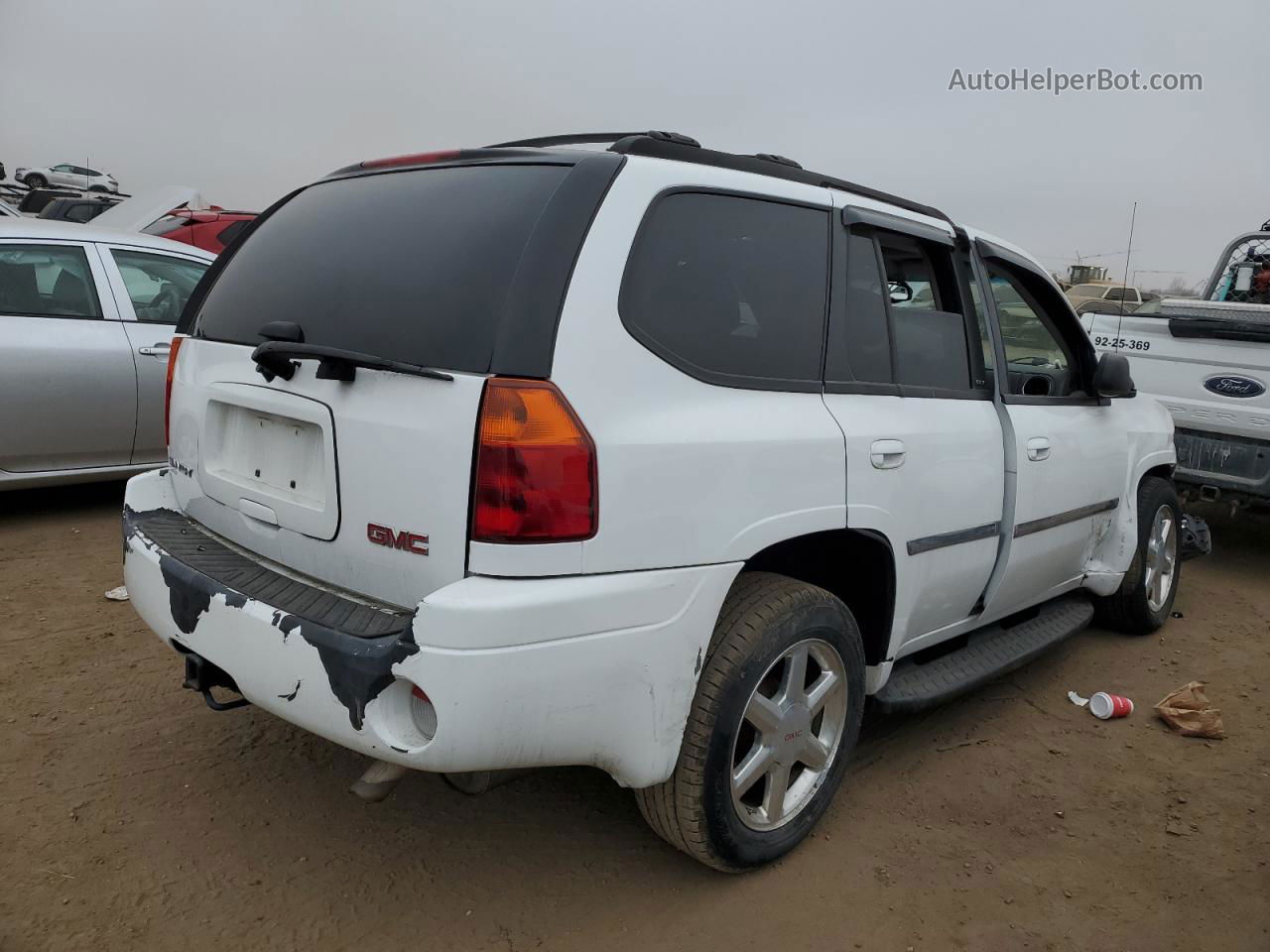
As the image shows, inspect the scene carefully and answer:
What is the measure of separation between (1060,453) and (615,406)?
2157mm

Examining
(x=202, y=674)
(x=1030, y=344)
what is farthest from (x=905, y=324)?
(x=202, y=674)

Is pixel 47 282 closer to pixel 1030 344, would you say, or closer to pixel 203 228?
pixel 1030 344

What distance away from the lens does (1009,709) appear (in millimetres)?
3652

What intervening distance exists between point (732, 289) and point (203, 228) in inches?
357

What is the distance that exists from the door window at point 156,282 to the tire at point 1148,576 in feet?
16.5

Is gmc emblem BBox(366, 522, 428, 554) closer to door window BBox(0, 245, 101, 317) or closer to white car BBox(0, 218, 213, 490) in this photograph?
white car BBox(0, 218, 213, 490)

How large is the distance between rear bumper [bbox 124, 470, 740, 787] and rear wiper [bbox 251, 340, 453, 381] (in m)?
0.46

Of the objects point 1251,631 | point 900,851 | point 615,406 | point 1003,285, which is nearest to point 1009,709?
point 900,851

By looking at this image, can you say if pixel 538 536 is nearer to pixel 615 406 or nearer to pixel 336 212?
pixel 615 406

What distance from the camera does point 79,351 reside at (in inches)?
195

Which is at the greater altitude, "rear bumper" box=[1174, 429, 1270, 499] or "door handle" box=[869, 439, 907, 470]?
"door handle" box=[869, 439, 907, 470]

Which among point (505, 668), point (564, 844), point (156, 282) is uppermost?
point (156, 282)

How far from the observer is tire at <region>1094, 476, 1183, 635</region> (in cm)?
430

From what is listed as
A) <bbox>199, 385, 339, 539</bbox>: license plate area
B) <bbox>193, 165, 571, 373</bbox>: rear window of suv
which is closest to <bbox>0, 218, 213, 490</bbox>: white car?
<bbox>193, 165, 571, 373</bbox>: rear window of suv
